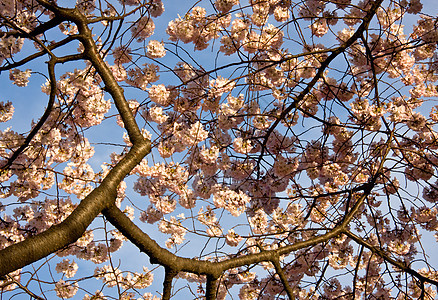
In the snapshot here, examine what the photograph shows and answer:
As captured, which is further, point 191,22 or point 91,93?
point 191,22

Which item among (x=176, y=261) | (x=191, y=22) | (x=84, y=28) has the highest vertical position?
(x=191, y=22)

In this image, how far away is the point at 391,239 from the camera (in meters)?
3.95

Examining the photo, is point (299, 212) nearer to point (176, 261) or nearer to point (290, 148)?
point (290, 148)

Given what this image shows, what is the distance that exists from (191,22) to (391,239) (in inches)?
110

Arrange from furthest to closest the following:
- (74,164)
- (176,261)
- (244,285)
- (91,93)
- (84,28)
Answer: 1. (244,285)
2. (74,164)
3. (91,93)
4. (84,28)
5. (176,261)

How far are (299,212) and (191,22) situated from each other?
1908 millimetres

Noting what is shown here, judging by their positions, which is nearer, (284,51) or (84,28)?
(84,28)

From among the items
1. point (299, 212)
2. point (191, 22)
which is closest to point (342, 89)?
point (299, 212)

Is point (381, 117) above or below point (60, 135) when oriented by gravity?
below

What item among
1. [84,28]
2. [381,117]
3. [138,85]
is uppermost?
[138,85]

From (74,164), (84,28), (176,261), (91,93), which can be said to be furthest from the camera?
(74,164)

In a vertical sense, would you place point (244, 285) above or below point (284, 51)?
below

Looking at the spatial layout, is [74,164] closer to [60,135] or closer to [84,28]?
[60,135]

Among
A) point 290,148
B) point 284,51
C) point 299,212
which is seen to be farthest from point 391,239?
point 284,51
